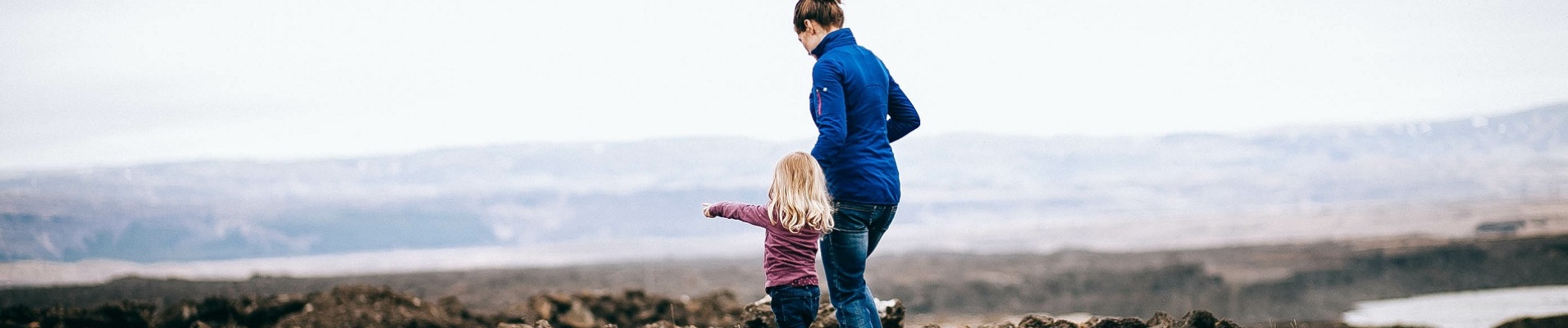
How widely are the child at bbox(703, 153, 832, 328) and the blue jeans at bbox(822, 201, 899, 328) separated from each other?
56 mm

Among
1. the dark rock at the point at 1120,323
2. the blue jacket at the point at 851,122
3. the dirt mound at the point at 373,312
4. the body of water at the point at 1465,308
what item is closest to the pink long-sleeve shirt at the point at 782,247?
the blue jacket at the point at 851,122

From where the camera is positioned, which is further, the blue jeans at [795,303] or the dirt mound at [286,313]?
the dirt mound at [286,313]

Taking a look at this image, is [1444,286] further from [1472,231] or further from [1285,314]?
[1472,231]

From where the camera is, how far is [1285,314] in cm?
3125

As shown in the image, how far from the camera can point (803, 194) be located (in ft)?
15.9

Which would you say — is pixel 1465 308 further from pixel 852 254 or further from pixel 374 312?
pixel 852 254

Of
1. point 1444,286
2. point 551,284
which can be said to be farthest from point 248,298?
point 551,284

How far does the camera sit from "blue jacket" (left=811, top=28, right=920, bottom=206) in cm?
476

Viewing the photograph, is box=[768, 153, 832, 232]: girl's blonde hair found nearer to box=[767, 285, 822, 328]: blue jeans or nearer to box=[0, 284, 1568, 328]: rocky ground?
box=[767, 285, 822, 328]: blue jeans

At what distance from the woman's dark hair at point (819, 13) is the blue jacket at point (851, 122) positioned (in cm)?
6

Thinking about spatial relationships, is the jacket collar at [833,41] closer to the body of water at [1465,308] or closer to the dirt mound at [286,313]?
the dirt mound at [286,313]

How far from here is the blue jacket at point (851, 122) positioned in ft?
15.6

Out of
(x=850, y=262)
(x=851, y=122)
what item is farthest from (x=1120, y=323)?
(x=851, y=122)

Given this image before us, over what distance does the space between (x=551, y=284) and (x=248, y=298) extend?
1505 inches
